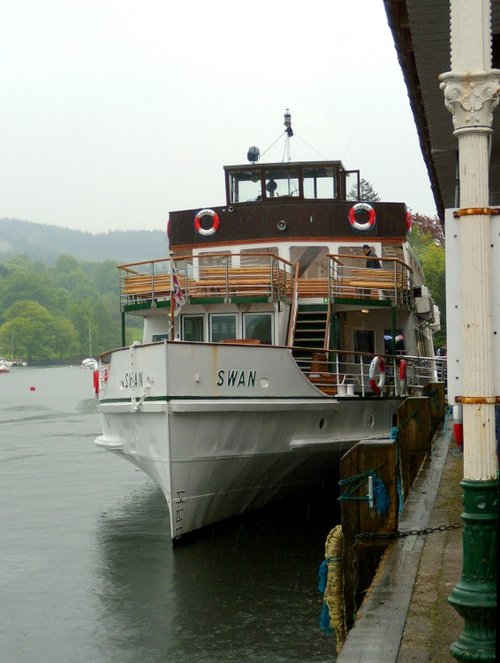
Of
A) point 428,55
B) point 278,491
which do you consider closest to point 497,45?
point 428,55

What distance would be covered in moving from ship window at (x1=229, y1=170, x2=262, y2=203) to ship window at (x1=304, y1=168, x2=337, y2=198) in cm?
97

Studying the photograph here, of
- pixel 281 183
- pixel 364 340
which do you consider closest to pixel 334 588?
pixel 364 340

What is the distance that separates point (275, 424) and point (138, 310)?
13.4 ft

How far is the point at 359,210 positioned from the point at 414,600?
42.8 feet

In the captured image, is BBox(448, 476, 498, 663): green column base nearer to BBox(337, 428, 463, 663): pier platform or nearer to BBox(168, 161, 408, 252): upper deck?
BBox(337, 428, 463, 663): pier platform

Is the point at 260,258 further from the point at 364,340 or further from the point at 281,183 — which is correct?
the point at 364,340

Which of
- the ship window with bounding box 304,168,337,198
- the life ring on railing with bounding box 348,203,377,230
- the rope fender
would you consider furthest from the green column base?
the ship window with bounding box 304,168,337,198

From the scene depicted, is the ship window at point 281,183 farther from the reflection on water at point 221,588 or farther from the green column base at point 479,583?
the green column base at point 479,583

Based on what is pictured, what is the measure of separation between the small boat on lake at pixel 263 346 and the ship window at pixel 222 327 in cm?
2

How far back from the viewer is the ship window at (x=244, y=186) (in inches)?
819

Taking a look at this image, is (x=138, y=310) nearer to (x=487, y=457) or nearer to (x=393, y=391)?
(x=393, y=391)

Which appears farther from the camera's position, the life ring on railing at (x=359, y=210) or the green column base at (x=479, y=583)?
the life ring on railing at (x=359, y=210)

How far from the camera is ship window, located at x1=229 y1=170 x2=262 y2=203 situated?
20.8 metres

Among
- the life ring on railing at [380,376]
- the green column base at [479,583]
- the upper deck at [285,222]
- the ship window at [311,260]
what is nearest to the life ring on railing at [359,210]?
the upper deck at [285,222]
